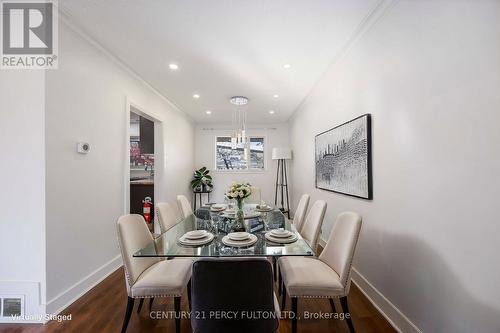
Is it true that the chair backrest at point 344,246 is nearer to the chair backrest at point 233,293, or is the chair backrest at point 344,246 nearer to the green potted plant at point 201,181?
the chair backrest at point 233,293

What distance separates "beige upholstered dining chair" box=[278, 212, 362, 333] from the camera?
1602 mm

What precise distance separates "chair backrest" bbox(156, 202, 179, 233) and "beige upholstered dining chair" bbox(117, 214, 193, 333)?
40 centimetres

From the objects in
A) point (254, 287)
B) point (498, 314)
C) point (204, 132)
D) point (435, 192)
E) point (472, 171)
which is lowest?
point (498, 314)

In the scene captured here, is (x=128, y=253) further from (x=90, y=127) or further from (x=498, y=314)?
(x=498, y=314)

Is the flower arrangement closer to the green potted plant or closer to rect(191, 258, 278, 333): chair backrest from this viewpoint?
rect(191, 258, 278, 333): chair backrest

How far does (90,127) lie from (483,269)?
337cm

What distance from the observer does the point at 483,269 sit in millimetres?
1167

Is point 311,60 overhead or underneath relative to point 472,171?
overhead

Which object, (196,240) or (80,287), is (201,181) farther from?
(196,240)

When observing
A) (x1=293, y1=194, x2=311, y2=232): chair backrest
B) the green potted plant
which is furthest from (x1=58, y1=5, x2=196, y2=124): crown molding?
(x1=293, y1=194, x2=311, y2=232): chair backrest

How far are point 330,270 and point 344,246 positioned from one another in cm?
25

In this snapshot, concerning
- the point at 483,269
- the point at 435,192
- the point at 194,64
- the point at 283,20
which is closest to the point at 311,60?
the point at 283,20

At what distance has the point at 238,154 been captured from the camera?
22.2 ft

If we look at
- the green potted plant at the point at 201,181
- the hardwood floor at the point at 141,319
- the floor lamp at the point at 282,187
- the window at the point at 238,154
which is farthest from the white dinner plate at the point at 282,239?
the window at the point at 238,154
